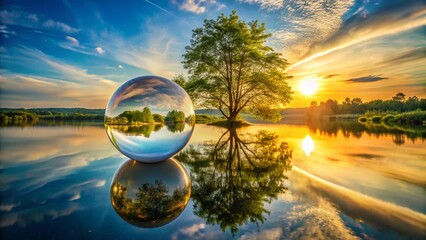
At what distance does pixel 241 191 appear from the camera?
3.79m

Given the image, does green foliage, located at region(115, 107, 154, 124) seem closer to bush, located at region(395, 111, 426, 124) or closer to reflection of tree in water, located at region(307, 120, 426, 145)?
reflection of tree in water, located at region(307, 120, 426, 145)

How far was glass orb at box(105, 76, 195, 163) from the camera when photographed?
15.9ft

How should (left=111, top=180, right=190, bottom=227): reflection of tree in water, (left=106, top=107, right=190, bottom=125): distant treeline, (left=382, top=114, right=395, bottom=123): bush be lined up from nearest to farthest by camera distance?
1. (left=111, top=180, right=190, bottom=227): reflection of tree in water
2. (left=106, top=107, right=190, bottom=125): distant treeline
3. (left=382, top=114, right=395, bottom=123): bush

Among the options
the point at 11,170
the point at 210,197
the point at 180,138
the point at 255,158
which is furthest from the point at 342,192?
the point at 11,170

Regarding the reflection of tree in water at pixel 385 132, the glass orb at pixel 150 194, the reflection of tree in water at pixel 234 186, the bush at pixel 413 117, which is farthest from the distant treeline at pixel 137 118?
the bush at pixel 413 117

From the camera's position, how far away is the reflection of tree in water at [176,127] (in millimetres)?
4953

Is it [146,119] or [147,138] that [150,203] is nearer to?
[147,138]

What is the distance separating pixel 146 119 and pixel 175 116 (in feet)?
2.18

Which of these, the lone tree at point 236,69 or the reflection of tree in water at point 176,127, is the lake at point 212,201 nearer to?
the reflection of tree in water at point 176,127

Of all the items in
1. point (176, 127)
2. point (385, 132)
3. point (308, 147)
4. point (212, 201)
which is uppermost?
point (176, 127)

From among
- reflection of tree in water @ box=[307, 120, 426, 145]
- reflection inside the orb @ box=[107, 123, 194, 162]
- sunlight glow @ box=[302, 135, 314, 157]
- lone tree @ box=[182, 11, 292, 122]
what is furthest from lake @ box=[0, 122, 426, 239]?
lone tree @ box=[182, 11, 292, 122]

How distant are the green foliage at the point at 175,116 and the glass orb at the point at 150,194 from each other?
3.55 ft

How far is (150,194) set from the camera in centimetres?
346

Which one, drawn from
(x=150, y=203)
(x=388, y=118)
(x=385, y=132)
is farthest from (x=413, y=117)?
(x=150, y=203)
